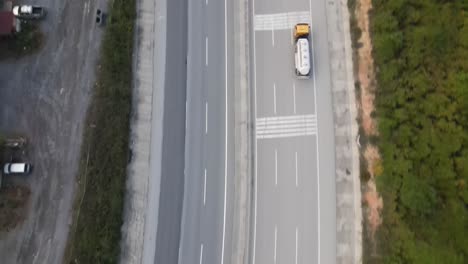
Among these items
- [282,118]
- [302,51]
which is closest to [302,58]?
[302,51]

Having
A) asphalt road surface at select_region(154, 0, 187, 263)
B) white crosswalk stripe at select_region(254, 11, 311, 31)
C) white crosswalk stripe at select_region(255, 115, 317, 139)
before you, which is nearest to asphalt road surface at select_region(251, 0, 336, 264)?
white crosswalk stripe at select_region(255, 115, 317, 139)

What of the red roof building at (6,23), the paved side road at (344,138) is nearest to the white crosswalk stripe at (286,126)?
the paved side road at (344,138)

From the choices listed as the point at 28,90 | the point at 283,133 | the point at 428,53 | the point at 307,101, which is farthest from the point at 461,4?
the point at 28,90

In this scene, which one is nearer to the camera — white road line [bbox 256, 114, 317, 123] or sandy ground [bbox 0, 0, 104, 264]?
sandy ground [bbox 0, 0, 104, 264]

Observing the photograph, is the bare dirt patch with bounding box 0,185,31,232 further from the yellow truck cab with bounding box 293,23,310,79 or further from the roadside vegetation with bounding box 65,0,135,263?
the yellow truck cab with bounding box 293,23,310,79

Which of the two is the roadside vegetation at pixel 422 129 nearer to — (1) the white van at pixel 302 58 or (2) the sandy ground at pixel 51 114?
(1) the white van at pixel 302 58

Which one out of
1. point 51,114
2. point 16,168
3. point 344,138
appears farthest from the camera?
point 51,114

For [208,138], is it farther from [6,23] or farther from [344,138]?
[6,23]
